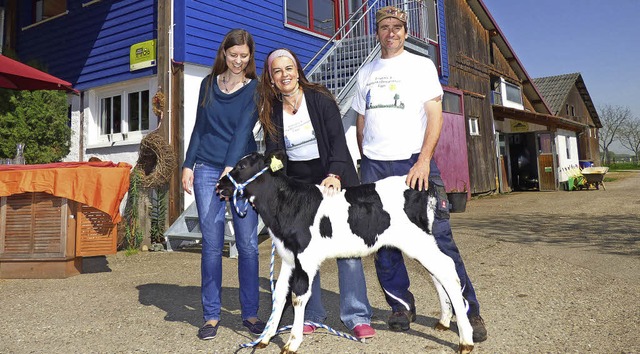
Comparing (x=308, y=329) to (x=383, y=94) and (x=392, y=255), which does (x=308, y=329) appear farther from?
(x=383, y=94)

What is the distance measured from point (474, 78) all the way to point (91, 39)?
13.2 m

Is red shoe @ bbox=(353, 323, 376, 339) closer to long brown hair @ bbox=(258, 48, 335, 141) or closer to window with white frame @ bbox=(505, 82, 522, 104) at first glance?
long brown hair @ bbox=(258, 48, 335, 141)

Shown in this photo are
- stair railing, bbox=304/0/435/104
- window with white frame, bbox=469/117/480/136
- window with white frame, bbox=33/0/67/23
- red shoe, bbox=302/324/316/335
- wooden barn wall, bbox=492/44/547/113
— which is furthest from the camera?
wooden barn wall, bbox=492/44/547/113

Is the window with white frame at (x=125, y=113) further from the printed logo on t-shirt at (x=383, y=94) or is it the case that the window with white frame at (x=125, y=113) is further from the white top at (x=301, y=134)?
the printed logo on t-shirt at (x=383, y=94)

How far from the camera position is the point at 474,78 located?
17.1 metres

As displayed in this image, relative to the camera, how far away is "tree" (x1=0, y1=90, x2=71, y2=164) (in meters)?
8.21

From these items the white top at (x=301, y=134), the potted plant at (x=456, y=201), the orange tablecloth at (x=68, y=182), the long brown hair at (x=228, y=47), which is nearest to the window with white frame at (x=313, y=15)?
the orange tablecloth at (x=68, y=182)

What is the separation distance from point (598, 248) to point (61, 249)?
7.01m

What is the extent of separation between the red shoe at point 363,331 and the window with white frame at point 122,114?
22.0 feet

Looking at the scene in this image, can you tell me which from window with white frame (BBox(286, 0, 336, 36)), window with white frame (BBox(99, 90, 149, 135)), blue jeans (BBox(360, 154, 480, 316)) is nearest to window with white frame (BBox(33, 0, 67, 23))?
window with white frame (BBox(99, 90, 149, 135))

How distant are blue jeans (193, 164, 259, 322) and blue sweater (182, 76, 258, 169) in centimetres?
12

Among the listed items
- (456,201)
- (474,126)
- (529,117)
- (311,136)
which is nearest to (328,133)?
(311,136)

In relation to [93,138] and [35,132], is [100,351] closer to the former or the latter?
[35,132]

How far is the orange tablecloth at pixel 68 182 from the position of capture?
517 centimetres
